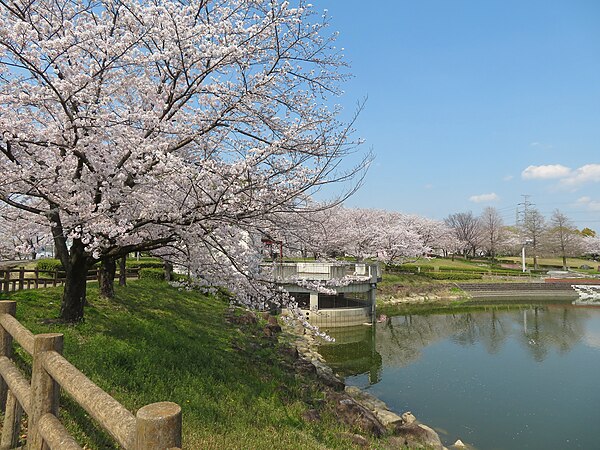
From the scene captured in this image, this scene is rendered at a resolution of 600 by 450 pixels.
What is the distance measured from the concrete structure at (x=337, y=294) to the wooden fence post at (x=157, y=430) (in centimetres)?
2030

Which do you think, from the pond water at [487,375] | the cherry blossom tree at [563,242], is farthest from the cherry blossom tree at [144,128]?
the cherry blossom tree at [563,242]

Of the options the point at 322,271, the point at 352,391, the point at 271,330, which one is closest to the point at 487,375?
the point at 352,391

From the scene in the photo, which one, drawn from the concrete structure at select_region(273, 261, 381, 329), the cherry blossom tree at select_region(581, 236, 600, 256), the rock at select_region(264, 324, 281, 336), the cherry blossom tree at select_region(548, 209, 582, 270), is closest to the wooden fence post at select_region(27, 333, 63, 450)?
the rock at select_region(264, 324, 281, 336)

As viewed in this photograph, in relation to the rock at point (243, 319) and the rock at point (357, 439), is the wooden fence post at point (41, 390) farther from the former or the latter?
the rock at point (243, 319)

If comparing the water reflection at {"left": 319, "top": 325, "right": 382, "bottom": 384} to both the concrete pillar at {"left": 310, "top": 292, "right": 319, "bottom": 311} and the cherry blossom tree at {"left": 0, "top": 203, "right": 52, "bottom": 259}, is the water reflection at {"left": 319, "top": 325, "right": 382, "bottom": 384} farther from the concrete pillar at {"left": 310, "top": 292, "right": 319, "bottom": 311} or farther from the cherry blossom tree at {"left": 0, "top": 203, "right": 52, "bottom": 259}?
the cherry blossom tree at {"left": 0, "top": 203, "right": 52, "bottom": 259}

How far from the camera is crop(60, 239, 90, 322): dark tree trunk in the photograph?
365 inches

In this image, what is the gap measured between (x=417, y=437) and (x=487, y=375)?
831 centimetres

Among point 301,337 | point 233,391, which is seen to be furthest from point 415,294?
point 233,391

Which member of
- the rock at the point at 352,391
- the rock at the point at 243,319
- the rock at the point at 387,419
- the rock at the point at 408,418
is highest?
the rock at the point at 243,319

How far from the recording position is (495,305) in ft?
124

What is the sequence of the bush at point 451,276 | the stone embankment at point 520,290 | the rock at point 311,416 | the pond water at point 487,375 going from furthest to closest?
the bush at point 451,276 < the stone embankment at point 520,290 < the pond water at point 487,375 < the rock at point 311,416

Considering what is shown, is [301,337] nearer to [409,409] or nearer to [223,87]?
[409,409]

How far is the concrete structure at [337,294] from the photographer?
79.8ft

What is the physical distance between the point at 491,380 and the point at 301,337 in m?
8.89
